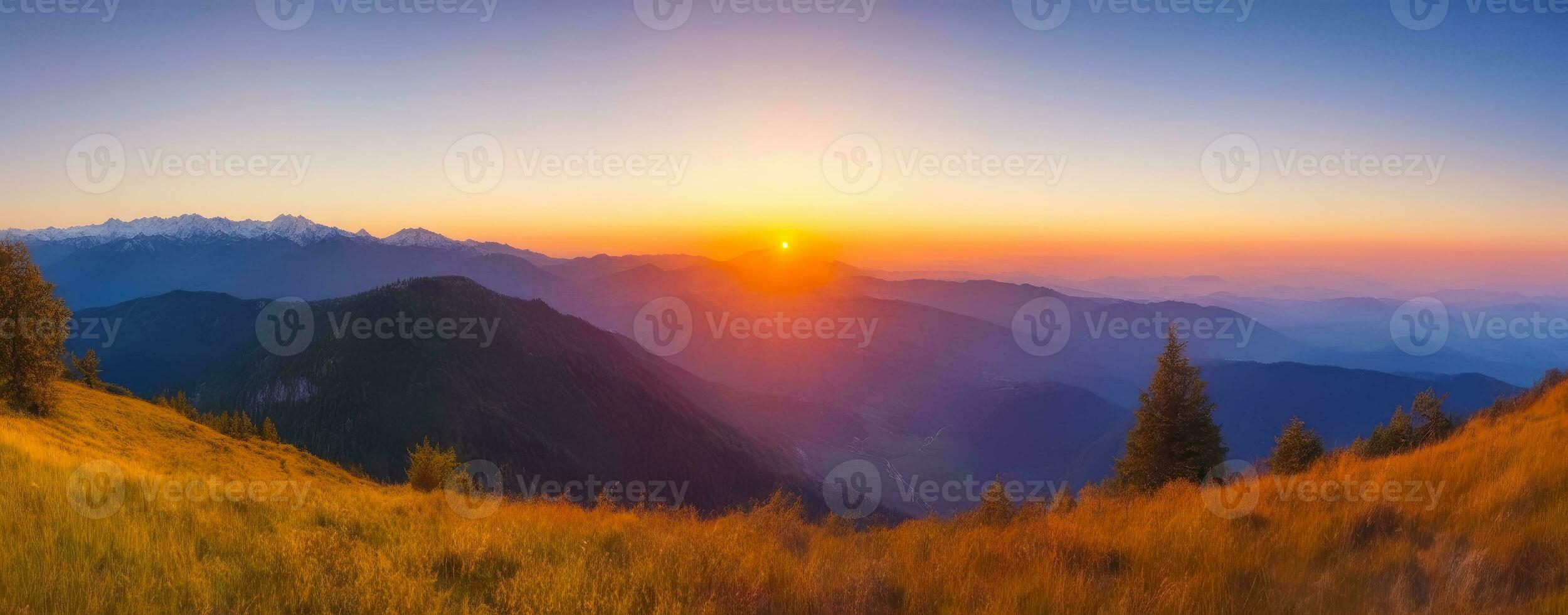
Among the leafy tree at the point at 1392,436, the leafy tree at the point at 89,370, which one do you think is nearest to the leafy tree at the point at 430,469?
the leafy tree at the point at 89,370

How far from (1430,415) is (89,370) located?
95.2m

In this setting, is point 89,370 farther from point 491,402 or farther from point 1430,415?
point 491,402

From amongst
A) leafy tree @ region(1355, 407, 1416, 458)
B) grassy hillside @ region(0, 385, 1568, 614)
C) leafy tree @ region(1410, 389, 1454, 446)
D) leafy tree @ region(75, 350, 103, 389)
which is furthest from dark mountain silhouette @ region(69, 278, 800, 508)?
grassy hillside @ region(0, 385, 1568, 614)

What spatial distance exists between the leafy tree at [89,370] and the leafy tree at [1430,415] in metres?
87.0

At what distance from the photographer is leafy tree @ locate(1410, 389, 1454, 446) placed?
21.8 m

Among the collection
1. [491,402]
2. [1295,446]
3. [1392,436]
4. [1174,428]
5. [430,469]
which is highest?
[1174,428]

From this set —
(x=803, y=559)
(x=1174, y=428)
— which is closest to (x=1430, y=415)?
(x=1174, y=428)

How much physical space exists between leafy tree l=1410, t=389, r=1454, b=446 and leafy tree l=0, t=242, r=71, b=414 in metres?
52.9

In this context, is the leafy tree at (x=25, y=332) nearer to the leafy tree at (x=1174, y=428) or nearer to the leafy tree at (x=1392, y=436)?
the leafy tree at (x=1174, y=428)

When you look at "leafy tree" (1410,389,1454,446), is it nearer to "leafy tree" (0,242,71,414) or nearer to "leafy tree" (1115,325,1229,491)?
"leafy tree" (1115,325,1229,491)

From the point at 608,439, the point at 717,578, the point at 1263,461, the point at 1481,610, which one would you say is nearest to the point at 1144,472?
the point at 1263,461

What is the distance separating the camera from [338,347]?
165m

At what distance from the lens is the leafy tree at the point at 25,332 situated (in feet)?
78.7

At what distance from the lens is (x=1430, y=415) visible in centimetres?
2773
